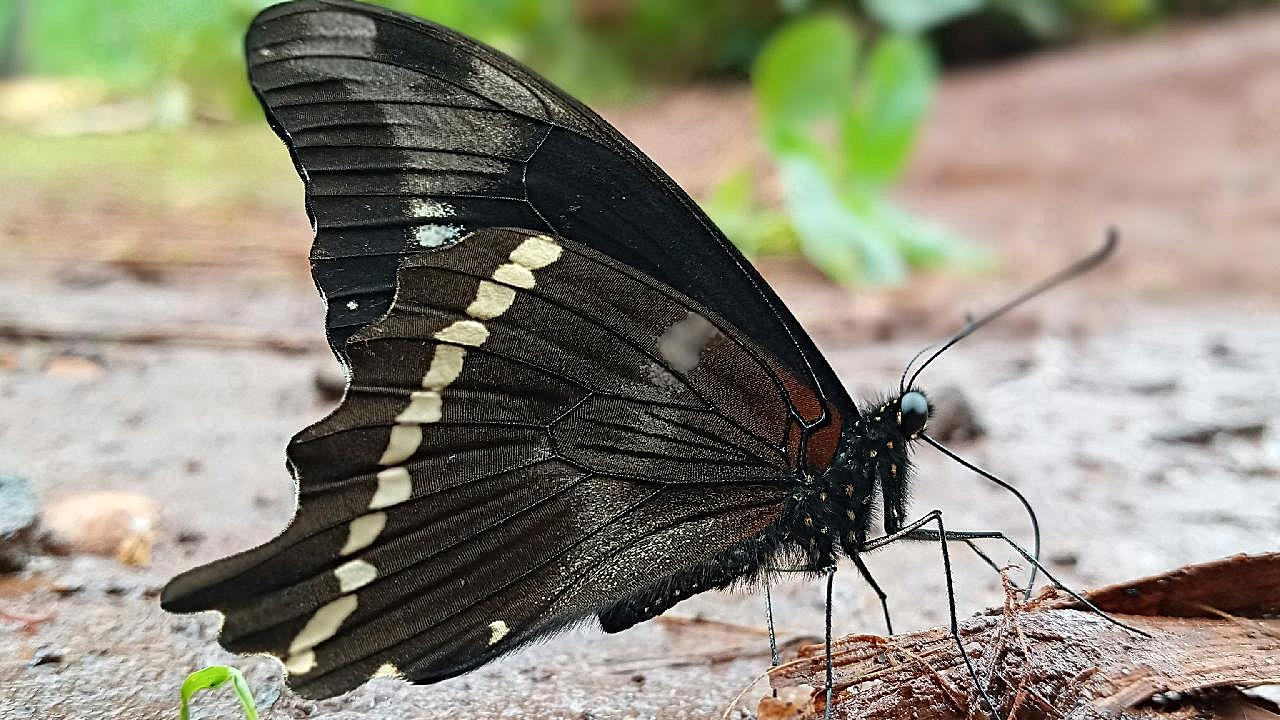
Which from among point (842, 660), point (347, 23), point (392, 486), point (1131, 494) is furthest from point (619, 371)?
point (1131, 494)

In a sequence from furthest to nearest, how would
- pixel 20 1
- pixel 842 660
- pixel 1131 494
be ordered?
pixel 20 1 → pixel 1131 494 → pixel 842 660

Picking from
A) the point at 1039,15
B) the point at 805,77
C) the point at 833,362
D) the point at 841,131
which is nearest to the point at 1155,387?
the point at 833,362

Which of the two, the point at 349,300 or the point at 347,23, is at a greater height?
the point at 347,23

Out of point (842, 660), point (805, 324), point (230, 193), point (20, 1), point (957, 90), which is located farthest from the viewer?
point (957, 90)

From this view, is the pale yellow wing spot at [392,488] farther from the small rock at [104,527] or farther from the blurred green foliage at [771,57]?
the blurred green foliage at [771,57]

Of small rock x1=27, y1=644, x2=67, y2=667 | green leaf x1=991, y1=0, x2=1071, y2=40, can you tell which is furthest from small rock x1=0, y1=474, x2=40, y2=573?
green leaf x1=991, y1=0, x2=1071, y2=40

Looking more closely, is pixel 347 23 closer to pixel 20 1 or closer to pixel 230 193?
pixel 230 193

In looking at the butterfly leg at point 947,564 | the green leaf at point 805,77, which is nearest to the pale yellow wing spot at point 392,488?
the butterfly leg at point 947,564

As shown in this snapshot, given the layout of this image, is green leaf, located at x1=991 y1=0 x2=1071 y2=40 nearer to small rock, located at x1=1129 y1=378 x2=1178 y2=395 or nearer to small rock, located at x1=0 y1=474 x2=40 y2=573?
small rock, located at x1=1129 y1=378 x2=1178 y2=395
